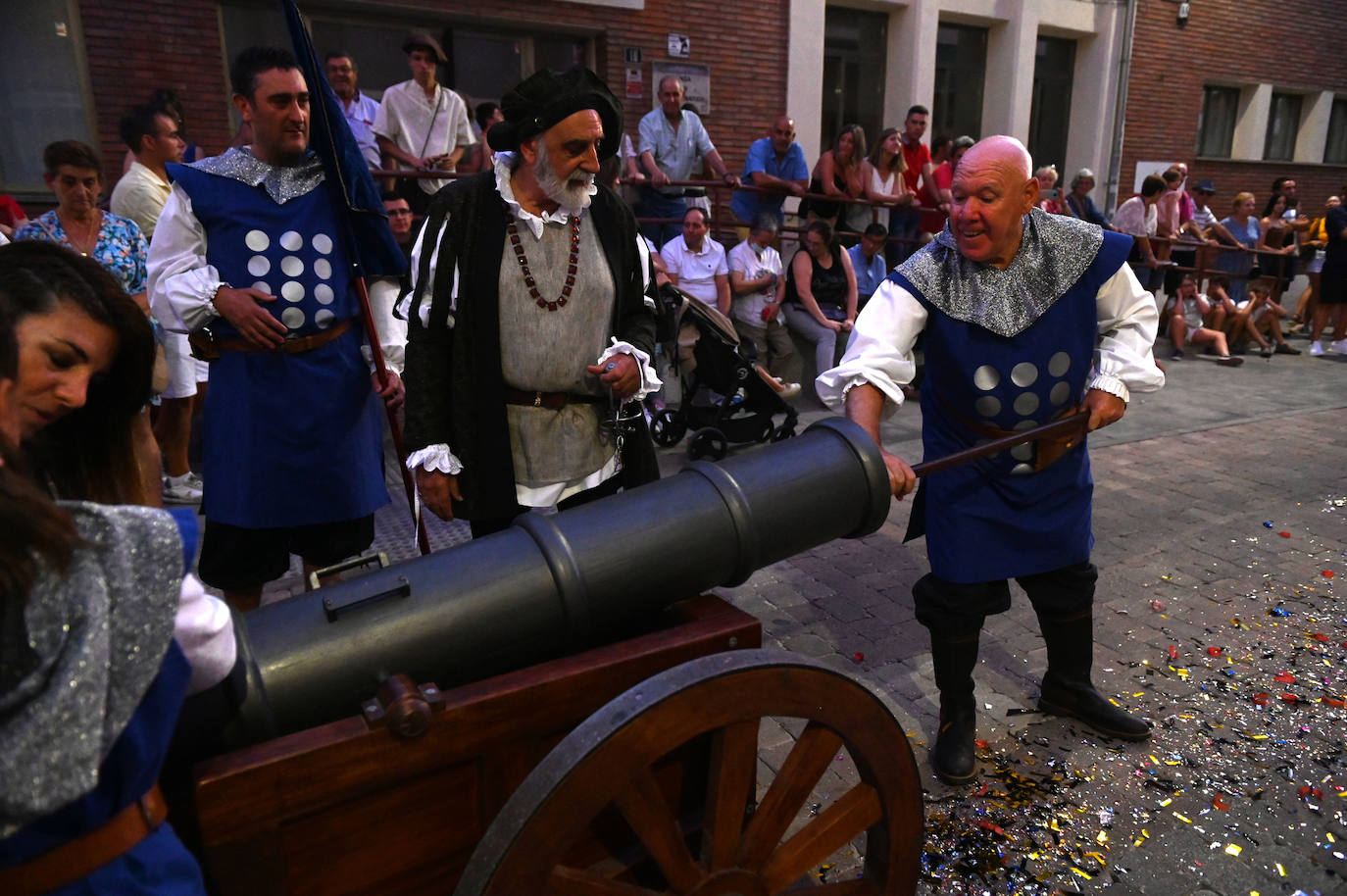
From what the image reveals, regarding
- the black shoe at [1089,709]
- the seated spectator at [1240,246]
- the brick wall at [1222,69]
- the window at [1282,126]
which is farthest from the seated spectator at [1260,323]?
the black shoe at [1089,709]

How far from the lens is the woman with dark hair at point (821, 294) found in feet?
24.5

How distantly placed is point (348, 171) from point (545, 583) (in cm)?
166

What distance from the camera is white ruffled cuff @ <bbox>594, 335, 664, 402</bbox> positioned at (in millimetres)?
2512

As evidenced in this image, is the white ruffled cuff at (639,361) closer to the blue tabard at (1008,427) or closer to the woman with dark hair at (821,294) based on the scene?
the blue tabard at (1008,427)

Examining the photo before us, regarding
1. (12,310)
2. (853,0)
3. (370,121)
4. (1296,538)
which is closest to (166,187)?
(370,121)

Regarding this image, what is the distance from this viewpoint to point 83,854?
3.51 feet

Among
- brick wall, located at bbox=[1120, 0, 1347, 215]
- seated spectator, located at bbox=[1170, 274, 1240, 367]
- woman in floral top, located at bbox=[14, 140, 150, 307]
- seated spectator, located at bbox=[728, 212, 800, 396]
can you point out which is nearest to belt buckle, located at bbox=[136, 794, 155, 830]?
woman in floral top, located at bbox=[14, 140, 150, 307]

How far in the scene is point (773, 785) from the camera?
5.54 feet

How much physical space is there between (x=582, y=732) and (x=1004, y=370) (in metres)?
1.68

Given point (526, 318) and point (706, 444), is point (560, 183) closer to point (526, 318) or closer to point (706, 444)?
point (526, 318)

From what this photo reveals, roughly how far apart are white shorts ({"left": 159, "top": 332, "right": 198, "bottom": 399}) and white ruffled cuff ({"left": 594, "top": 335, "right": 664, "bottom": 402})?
3.39 m

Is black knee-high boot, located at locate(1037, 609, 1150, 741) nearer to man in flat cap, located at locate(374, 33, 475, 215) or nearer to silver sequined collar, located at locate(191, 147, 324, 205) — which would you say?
silver sequined collar, located at locate(191, 147, 324, 205)

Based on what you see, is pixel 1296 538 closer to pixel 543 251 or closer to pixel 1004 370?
pixel 1004 370

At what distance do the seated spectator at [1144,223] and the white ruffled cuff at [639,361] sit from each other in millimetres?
10194
